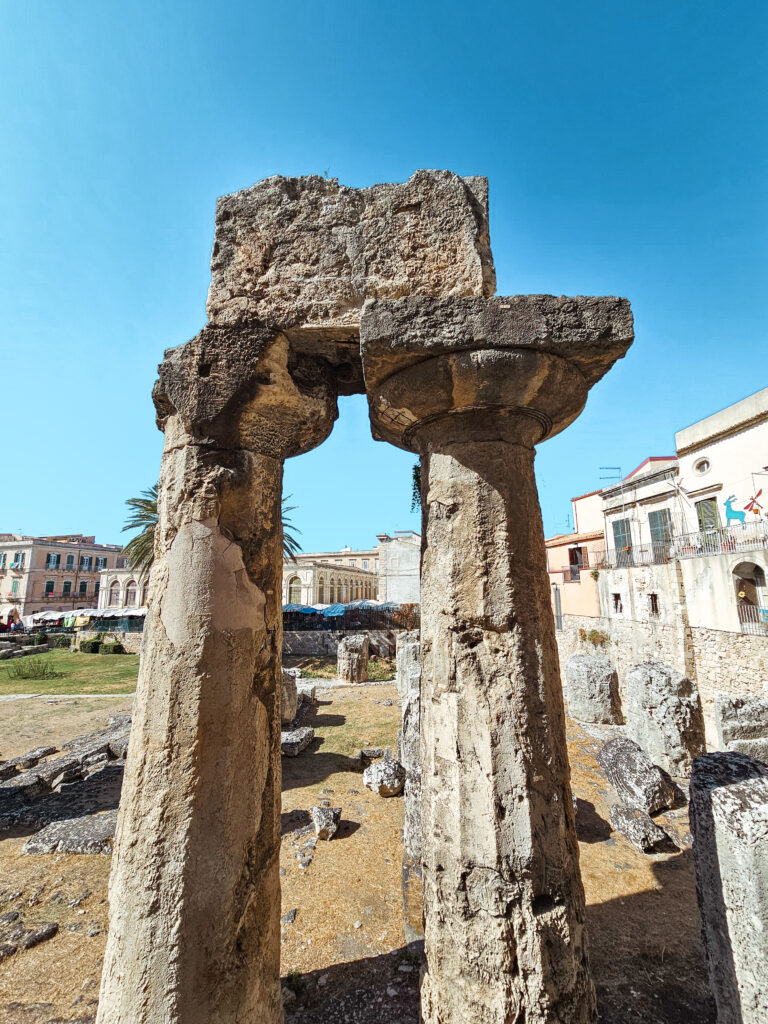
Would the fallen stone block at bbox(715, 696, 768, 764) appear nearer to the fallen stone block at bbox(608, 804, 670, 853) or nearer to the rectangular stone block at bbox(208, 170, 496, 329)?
the fallen stone block at bbox(608, 804, 670, 853)

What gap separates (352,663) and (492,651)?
596 inches

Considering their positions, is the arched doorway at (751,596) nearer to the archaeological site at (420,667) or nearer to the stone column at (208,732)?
the archaeological site at (420,667)

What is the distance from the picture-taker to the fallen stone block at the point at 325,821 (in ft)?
18.2

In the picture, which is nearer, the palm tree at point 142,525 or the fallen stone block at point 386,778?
the fallen stone block at point 386,778

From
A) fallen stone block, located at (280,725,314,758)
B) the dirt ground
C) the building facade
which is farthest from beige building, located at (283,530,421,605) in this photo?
the dirt ground

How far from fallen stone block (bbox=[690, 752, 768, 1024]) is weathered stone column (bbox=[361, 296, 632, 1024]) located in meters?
1.02

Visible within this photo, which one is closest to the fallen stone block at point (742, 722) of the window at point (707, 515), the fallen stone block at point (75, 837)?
the fallen stone block at point (75, 837)

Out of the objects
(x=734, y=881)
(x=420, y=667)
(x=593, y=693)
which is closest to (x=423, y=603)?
(x=420, y=667)

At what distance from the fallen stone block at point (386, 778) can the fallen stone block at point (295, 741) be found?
1.91 meters

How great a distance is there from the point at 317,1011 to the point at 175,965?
1.66m

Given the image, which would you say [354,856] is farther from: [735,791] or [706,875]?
[735,791]

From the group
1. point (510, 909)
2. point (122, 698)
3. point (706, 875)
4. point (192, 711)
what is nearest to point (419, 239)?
point (192, 711)

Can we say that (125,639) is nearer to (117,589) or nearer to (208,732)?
(117,589)

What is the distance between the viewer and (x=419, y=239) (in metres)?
2.59
